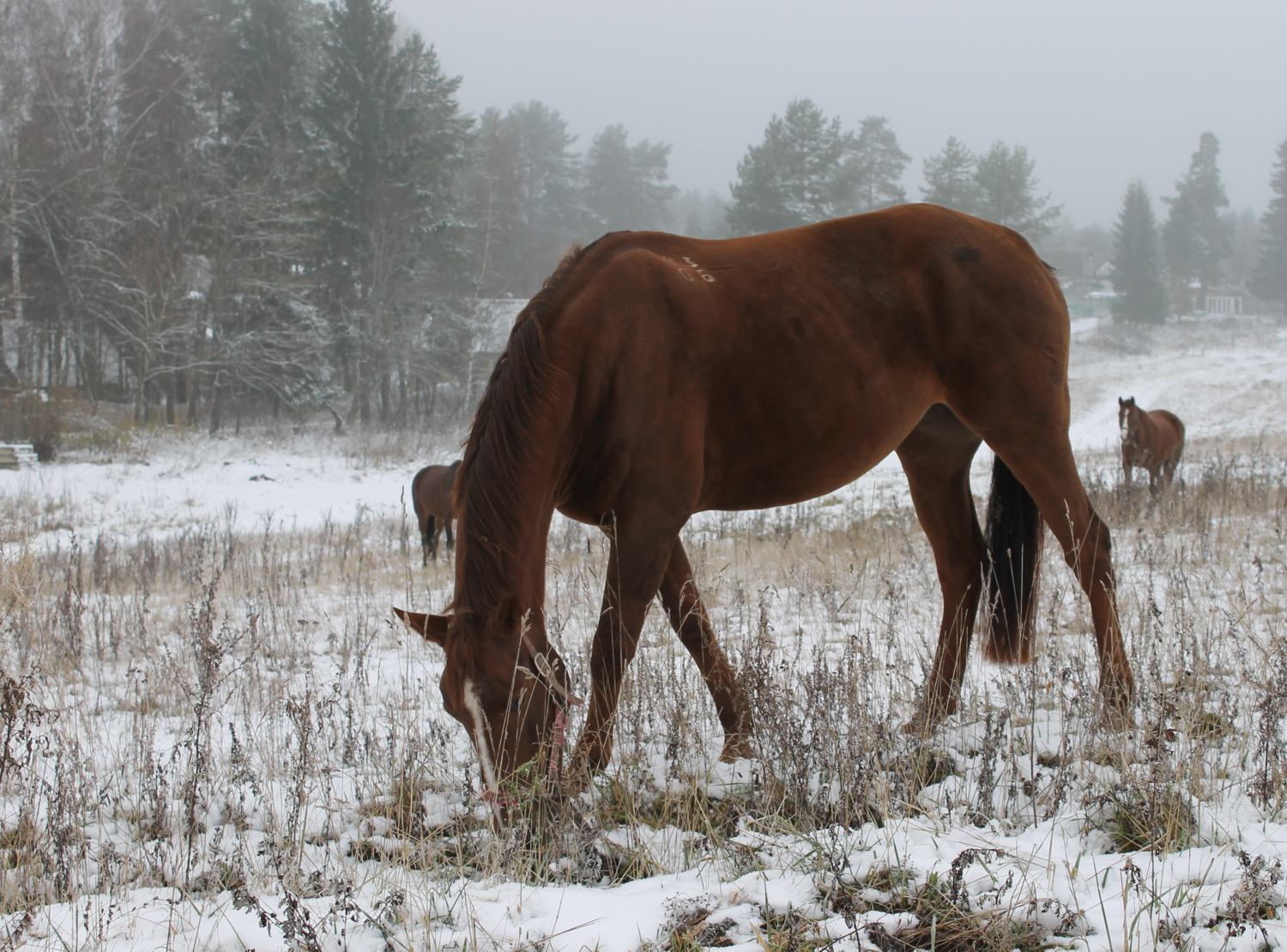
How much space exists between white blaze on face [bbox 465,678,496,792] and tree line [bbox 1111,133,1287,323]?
5831 centimetres

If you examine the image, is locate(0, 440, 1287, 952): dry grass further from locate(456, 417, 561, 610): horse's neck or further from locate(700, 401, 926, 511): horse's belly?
locate(456, 417, 561, 610): horse's neck

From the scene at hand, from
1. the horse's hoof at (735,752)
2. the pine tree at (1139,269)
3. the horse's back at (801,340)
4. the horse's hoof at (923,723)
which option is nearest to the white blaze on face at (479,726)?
the horse's back at (801,340)

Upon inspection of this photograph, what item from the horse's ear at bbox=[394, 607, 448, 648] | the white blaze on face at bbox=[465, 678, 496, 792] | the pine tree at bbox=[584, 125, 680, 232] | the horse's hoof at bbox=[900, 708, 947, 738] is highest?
the pine tree at bbox=[584, 125, 680, 232]

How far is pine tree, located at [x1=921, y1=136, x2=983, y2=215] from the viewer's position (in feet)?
147

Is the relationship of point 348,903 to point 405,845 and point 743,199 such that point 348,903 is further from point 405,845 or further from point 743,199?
point 743,199

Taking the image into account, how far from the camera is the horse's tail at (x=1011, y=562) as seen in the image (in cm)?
376

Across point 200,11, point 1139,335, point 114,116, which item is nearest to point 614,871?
point 114,116

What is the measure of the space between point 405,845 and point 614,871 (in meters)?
0.62

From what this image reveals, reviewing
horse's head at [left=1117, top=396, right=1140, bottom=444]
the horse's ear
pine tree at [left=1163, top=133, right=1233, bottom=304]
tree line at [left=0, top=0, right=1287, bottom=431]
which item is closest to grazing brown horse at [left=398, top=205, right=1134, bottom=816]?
the horse's ear

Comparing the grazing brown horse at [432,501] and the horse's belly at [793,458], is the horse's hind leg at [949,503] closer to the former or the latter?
the horse's belly at [793,458]

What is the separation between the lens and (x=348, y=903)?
6.53ft

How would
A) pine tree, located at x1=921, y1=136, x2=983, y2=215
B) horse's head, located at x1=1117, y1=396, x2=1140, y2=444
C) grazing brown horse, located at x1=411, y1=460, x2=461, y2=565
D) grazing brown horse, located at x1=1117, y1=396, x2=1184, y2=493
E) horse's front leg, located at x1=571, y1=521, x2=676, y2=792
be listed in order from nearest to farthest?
horse's front leg, located at x1=571, y1=521, x2=676, y2=792, grazing brown horse, located at x1=411, y1=460, x2=461, y2=565, grazing brown horse, located at x1=1117, y1=396, x2=1184, y2=493, horse's head, located at x1=1117, y1=396, x2=1140, y2=444, pine tree, located at x1=921, y1=136, x2=983, y2=215

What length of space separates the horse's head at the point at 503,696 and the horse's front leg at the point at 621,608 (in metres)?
0.30

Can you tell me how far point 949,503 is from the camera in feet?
12.9
